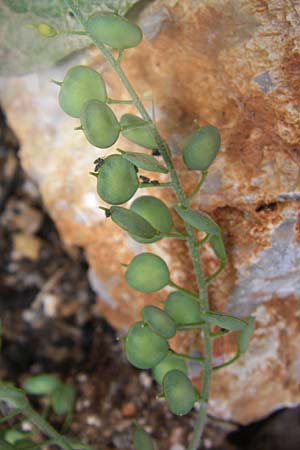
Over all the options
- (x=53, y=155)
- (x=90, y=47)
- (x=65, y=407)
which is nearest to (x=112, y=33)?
(x=90, y=47)

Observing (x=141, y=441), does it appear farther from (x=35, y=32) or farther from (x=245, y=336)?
(x=35, y=32)

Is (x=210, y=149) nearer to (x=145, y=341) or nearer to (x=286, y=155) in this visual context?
(x=286, y=155)

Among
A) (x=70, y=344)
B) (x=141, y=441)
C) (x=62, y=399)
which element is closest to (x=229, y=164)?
(x=141, y=441)

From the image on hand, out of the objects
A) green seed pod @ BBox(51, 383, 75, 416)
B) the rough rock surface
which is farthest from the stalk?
green seed pod @ BBox(51, 383, 75, 416)

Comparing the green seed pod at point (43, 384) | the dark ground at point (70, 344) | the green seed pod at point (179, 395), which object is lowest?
the dark ground at point (70, 344)

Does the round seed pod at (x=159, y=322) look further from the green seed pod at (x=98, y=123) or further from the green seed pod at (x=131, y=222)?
the green seed pod at (x=98, y=123)

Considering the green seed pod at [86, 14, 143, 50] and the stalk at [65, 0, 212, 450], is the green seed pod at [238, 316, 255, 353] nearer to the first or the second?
the stalk at [65, 0, 212, 450]

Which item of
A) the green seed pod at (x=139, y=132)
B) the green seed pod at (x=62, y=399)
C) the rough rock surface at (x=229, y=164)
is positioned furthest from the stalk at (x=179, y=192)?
the green seed pod at (x=62, y=399)
